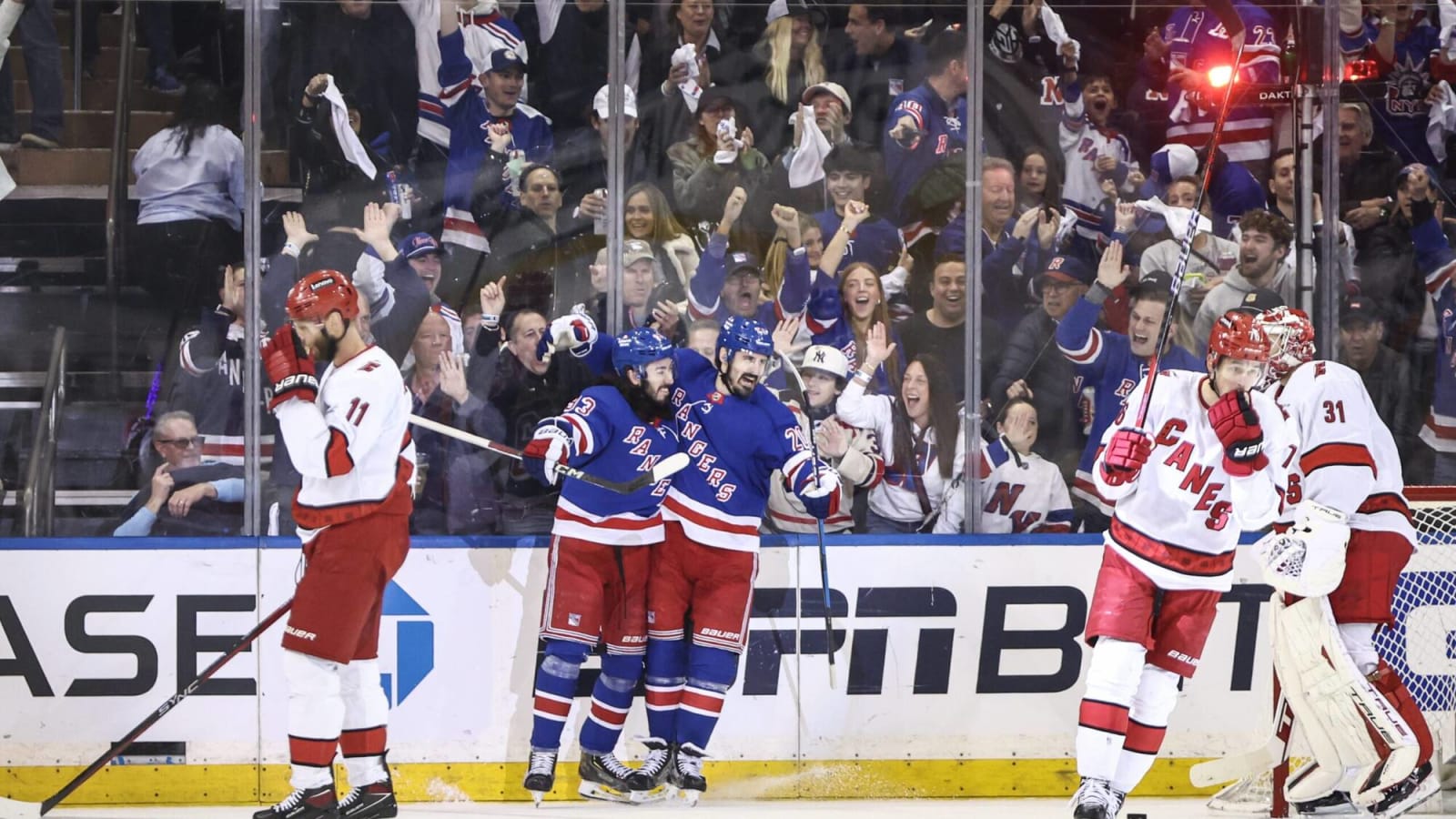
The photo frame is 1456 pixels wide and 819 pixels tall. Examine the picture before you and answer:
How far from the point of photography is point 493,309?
17.3ft

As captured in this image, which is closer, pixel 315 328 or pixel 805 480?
pixel 315 328

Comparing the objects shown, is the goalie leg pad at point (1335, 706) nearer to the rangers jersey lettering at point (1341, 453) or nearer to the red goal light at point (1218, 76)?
the rangers jersey lettering at point (1341, 453)

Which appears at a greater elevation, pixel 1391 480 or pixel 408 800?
pixel 1391 480

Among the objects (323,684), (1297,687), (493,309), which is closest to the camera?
(323,684)

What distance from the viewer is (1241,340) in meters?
4.37

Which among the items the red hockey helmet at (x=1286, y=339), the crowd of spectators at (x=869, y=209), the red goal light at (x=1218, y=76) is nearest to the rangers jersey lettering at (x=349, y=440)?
the crowd of spectators at (x=869, y=209)

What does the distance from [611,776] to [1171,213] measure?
2.48m

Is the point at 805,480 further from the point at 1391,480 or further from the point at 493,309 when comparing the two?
the point at 1391,480

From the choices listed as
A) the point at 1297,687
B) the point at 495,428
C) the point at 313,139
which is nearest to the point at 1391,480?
the point at 1297,687

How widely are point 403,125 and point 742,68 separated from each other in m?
1.07

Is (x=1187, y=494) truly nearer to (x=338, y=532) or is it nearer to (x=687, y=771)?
(x=687, y=771)

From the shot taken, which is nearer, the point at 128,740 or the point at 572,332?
the point at 128,740

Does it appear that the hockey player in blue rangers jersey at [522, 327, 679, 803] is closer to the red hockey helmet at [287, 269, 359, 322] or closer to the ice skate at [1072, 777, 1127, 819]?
the red hockey helmet at [287, 269, 359, 322]

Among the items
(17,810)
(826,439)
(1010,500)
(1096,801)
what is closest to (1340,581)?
(1096,801)
